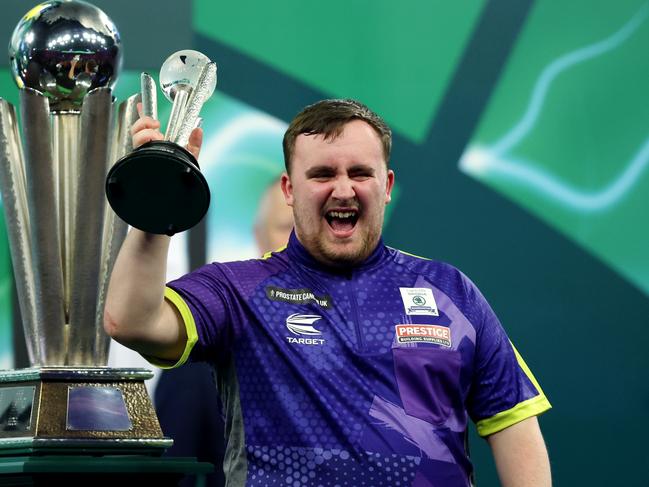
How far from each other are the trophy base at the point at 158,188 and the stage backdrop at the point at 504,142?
1879 mm

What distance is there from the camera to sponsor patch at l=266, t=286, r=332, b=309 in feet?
5.35

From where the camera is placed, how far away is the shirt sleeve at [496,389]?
1662mm

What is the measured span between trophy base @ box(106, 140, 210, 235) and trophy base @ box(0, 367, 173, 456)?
0.33 metres

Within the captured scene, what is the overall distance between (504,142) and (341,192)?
174 cm

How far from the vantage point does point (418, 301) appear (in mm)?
1670

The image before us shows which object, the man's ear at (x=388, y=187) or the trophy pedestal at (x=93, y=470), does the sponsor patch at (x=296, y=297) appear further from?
the trophy pedestal at (x=93, y=470)

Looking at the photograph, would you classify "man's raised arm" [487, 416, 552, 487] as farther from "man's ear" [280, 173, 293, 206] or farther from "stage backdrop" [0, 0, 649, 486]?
"stage backdrop" [0, 0, 649, 486]

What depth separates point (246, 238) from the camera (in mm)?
3119

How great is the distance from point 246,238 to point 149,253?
1792mm

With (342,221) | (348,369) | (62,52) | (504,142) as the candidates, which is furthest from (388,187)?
(504,142)

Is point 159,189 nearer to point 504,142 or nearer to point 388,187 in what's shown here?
point 388,187

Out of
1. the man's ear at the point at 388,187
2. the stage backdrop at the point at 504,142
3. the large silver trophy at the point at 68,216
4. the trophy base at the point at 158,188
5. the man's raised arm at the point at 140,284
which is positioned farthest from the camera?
the stage backdrop at the point at 504,142

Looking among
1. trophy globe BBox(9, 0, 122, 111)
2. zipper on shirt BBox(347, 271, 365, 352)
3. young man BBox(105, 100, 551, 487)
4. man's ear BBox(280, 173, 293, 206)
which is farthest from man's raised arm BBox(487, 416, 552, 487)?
trophy globe BBox(9, 0, 122, 111)

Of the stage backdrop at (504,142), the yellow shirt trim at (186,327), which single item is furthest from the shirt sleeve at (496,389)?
the stage backdrop at (504,142)
